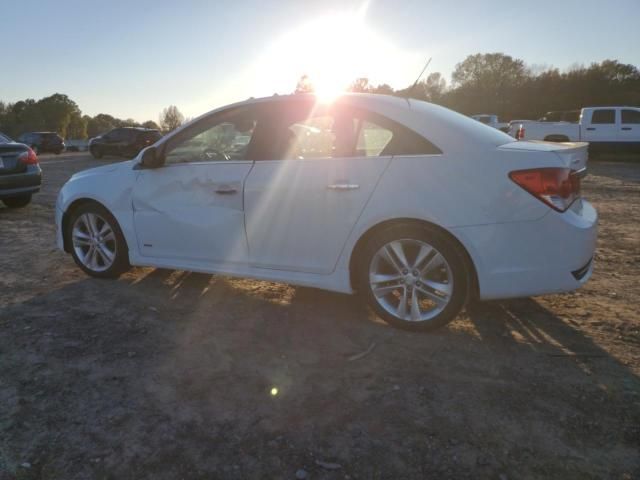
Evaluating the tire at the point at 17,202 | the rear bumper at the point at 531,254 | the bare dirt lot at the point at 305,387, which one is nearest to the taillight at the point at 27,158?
the tire at the point at 17,202

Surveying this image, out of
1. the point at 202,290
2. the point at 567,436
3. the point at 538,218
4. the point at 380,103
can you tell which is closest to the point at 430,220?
the point at 538,218

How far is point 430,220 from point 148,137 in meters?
25.6

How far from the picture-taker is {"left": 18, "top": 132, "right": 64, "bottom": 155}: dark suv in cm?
3294

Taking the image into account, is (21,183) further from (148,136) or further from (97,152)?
(97,152)

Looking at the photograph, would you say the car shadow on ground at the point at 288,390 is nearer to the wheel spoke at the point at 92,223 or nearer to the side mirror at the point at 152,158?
the wheel spoke at the point at 92,223

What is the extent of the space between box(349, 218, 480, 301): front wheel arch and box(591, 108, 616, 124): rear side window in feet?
62.0

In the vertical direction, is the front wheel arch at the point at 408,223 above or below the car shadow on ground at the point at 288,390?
above

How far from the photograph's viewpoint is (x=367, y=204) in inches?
131

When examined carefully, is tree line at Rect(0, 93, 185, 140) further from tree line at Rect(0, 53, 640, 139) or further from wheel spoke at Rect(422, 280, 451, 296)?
wheel spoke at Rect(422, 280, 451, 296)

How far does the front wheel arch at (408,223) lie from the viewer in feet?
10.4

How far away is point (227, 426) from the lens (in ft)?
7.77

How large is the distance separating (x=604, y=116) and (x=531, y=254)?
19.0 metres

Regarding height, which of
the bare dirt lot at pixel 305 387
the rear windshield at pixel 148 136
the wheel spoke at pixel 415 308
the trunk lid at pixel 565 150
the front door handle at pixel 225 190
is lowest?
the bare dirt lot at pixel 305 387

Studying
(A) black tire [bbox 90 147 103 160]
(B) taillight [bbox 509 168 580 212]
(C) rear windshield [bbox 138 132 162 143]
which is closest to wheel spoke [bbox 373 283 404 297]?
(B) taillight [bbox 509 168 580 212]
